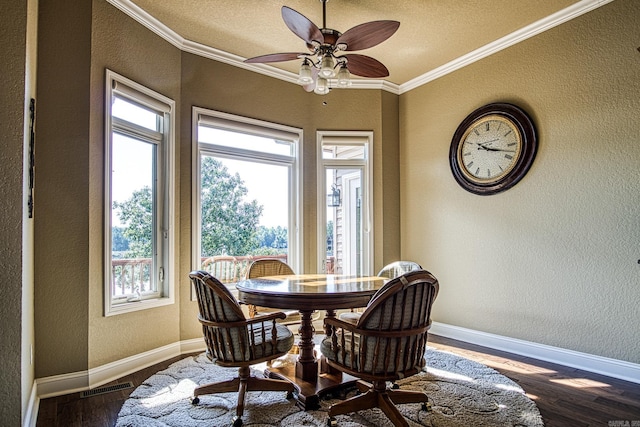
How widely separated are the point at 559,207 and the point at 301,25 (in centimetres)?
265

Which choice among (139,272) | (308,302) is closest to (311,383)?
(308,302)

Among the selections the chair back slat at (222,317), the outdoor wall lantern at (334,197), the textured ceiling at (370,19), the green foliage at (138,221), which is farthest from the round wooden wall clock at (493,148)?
the green foliage at (138,221)

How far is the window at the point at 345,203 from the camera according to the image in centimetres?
451

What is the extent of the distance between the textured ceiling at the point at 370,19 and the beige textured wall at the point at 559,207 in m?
0.35

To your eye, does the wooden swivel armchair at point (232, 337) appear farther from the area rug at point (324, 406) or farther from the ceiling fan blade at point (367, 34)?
the ceiling fan blade at point (367, 34)

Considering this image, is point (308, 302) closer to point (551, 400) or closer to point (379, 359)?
point (379, 359)

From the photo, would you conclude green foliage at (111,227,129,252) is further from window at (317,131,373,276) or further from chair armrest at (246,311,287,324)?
window at (317,131,373,276)

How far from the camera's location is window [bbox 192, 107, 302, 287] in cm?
384

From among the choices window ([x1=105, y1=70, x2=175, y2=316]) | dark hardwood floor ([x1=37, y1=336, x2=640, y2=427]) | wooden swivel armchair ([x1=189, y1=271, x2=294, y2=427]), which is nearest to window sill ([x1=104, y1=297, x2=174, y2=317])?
window ([x1=105, y1=70, x2=175, y2=316])

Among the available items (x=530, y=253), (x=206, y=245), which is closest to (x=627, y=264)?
(x=530, y=253)

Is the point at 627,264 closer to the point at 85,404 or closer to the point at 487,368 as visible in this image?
the point at 487,368

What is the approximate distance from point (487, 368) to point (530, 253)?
3.75ft

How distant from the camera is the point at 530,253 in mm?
3434

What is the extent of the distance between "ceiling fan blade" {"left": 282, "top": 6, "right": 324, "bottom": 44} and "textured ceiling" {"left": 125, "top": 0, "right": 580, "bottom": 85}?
0.75 metres
